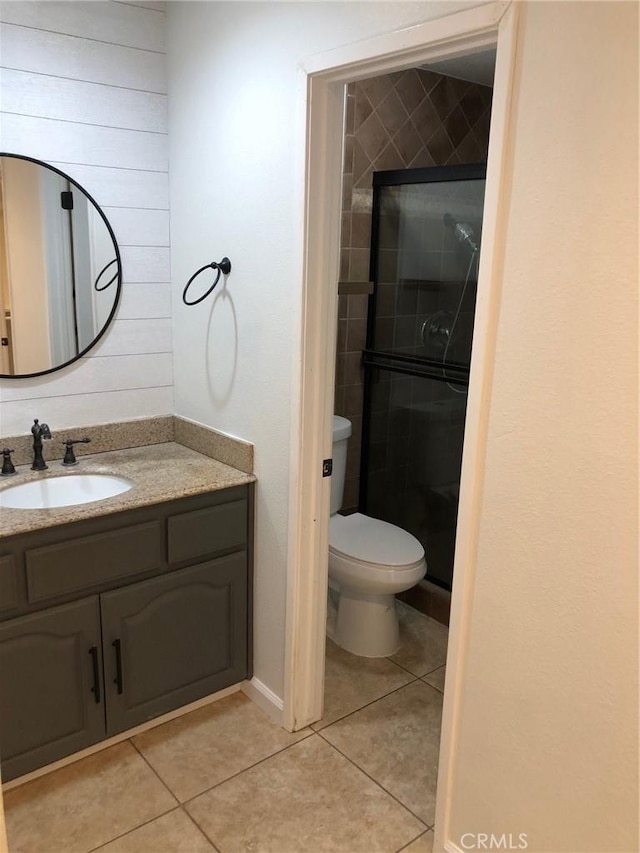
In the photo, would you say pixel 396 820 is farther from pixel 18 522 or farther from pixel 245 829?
pixel 18 522

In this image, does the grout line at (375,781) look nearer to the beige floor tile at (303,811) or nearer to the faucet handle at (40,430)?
the beige floor tile at (303,811)

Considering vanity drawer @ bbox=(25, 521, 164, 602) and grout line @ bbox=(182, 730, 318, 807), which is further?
grout line @ bbox=(182, 730, 318, 807)

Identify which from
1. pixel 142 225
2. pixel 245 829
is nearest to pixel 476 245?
pixel 142 225

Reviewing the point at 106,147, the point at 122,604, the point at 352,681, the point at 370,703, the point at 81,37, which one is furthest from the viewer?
the point at 352,681

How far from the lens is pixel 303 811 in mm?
2002

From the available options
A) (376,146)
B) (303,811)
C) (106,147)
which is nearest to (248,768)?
(303,811)

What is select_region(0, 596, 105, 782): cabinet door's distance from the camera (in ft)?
6.33

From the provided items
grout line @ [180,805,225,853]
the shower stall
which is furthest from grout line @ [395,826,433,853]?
the shower stall

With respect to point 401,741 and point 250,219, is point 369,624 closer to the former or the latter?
point 401,741

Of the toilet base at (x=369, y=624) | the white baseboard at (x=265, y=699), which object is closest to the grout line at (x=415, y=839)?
the white baseboard at (x=265, y=699)

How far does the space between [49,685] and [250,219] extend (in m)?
1.48

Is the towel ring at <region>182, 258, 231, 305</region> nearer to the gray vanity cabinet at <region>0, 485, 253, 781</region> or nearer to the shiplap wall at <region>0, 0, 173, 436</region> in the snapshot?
the shiplap wall at <region>0, 0, 173, 436</region>

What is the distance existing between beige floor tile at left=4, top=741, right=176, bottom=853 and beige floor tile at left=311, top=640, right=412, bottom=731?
23.3 inches

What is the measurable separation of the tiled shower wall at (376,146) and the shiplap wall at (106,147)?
2.89ft
